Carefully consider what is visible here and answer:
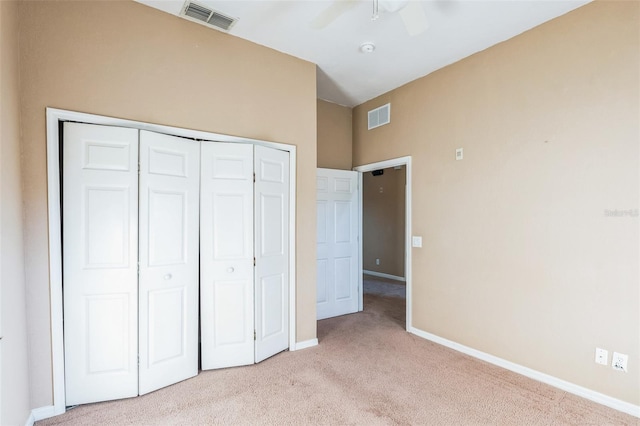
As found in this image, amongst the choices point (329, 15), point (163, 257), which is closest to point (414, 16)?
point (329, 15)

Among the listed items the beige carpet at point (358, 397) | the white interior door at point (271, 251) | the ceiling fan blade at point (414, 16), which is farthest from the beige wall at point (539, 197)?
the white interior door at point (271, 251)

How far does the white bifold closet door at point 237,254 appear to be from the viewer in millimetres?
2762

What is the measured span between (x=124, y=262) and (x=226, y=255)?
2.58 ft

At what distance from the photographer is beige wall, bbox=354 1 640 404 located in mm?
2254

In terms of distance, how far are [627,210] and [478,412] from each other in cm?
178

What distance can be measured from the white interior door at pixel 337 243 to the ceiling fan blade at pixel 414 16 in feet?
7.74

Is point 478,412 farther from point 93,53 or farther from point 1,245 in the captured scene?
point 93,53

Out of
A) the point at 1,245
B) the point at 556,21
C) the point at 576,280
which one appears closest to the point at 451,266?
the point at 576,280

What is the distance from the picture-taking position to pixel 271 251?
3.06 metres

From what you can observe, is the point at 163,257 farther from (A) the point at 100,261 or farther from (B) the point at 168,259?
(A) the point at 100,261

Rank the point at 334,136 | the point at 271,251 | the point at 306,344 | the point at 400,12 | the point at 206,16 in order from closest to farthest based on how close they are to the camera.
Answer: the point at 400,12 < the point at 206,16 < the point at 271,251 < the point at 306,344 < the point at 334,136

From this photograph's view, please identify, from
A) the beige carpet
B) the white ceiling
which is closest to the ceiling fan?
the white ceiling

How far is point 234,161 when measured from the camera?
2.83 meters

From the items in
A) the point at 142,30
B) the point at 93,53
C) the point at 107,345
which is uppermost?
the point at 142,30
